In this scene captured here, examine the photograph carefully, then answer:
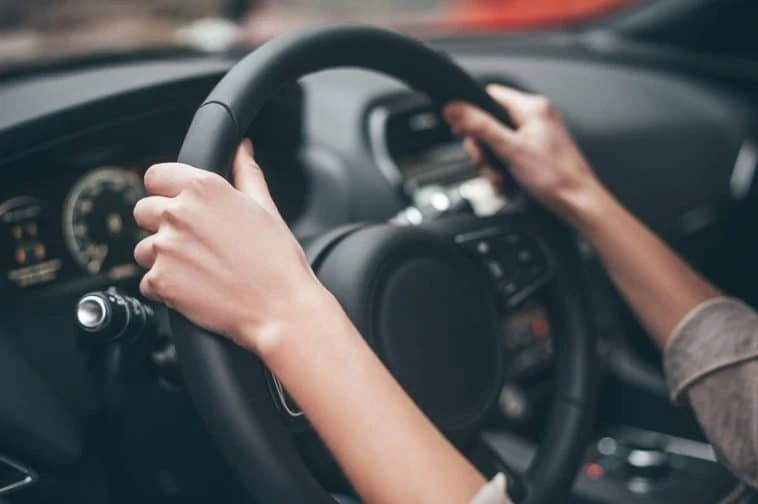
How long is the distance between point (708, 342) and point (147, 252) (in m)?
0.65

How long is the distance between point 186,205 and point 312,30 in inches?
9.9

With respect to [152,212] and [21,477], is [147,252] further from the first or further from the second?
[21,477]

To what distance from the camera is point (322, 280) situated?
1.00m

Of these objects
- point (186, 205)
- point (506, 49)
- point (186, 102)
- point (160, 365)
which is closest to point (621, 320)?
point (506, 49)

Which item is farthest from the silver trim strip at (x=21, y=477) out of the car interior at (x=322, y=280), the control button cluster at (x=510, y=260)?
the control button cluster at (x=510, y=260)

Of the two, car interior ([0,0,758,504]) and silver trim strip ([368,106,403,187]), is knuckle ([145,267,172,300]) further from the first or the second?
silver trim strip ([368,106,403,187])

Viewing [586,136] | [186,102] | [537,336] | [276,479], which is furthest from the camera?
[586,136]

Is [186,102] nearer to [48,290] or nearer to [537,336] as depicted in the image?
[48,290]

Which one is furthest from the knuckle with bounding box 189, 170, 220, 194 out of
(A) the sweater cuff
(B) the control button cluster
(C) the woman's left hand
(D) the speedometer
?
(A) the sweater cuff

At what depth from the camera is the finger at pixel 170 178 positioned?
848mm

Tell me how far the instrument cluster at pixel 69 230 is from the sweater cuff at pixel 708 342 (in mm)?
635

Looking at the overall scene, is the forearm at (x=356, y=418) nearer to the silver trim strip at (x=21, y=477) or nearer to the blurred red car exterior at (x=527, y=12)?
the silver trim strip at (x=21, y=477)

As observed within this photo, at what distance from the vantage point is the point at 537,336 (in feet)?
5.25

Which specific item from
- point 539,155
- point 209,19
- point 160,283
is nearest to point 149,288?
point 160,283
